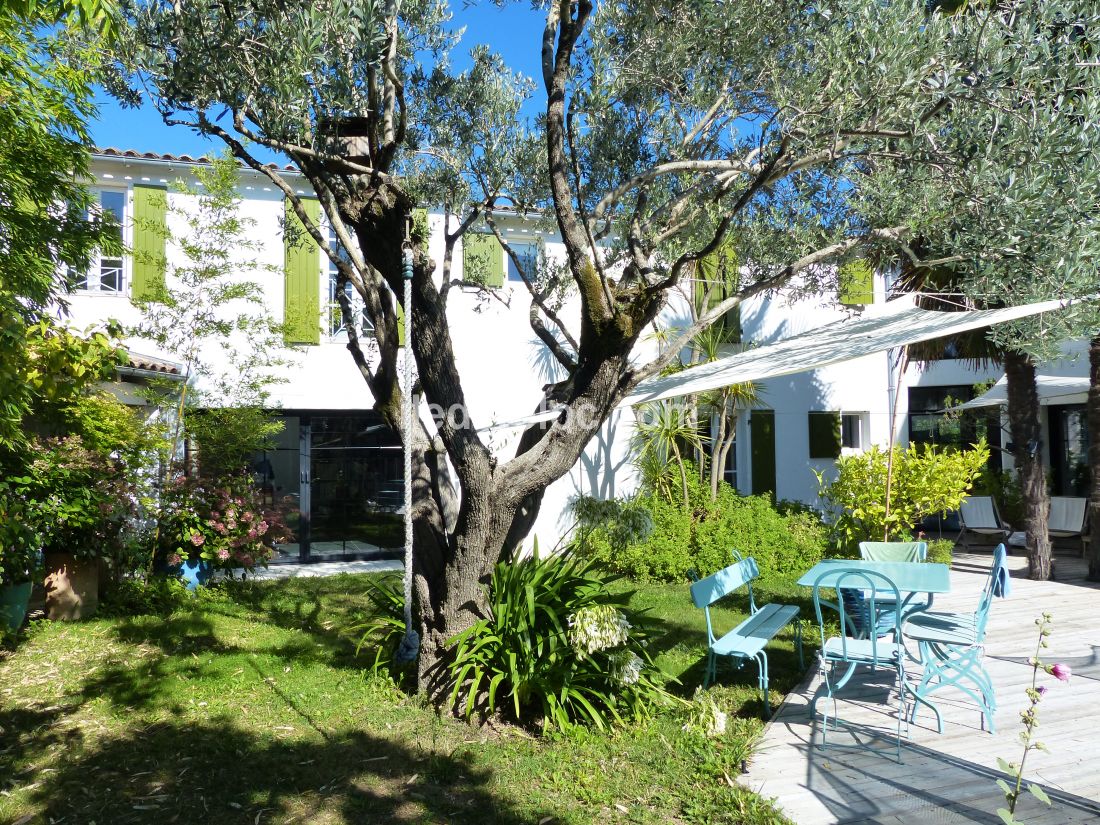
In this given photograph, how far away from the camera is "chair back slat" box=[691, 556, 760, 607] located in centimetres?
538

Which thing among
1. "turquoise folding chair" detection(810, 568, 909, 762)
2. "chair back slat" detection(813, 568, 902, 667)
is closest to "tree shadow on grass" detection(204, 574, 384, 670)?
"turquoise folding chair" detection(810, 568, 909, 762)

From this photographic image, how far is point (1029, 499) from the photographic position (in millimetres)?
9977

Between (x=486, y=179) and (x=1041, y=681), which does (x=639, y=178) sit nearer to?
(x=486, y=179)

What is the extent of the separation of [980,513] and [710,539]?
17.2ft

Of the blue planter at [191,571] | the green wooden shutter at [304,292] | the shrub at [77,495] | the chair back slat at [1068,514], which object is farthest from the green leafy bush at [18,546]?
the chair back slat at [1068,514]

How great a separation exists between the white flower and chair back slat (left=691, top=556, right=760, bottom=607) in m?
0.60

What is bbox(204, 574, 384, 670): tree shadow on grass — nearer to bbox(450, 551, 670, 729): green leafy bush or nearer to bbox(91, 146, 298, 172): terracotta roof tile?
bbox(450, 551, 670, 729): green leafy bush

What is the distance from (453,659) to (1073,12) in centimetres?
582

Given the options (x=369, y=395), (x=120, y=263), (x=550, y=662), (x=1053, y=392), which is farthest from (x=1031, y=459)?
(x=120, y=263)

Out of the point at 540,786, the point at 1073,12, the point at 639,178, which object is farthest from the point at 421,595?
the point at 1073,12

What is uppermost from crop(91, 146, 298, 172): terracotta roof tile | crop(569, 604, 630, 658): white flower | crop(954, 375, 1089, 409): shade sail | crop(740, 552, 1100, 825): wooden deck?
crop(91, 146, 298, 172): terracotta roof tile

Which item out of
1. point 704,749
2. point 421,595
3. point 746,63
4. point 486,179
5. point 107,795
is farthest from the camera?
point 486,179

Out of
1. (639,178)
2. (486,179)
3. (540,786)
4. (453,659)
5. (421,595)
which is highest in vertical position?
(486,179)

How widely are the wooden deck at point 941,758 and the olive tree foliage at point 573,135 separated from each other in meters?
2.32
